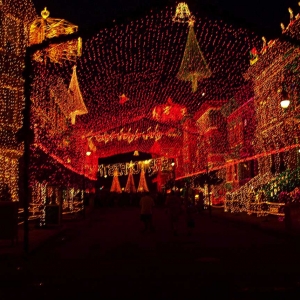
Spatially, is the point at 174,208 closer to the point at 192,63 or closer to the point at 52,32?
the point at 192,63

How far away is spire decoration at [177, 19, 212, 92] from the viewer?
67.5 feet

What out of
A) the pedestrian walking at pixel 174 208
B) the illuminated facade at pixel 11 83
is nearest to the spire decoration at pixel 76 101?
the illuminated facade at pixel 11 83

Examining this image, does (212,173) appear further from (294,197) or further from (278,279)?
(278,279)

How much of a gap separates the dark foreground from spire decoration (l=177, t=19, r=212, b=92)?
26.8 feet

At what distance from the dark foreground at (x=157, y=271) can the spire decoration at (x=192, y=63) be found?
321 inches

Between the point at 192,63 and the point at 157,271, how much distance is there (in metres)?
14.2

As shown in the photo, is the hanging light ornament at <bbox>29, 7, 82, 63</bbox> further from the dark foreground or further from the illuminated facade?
the dark foreground

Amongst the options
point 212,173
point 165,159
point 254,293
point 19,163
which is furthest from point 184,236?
point 165,159

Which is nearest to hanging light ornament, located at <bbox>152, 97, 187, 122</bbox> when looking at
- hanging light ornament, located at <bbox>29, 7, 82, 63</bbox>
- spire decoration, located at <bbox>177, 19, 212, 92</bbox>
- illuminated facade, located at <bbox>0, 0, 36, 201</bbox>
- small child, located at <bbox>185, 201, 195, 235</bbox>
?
hanging light ornament, located at <bbox>29, 7, 82, 63</bbox>

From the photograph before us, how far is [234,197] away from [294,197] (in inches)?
360

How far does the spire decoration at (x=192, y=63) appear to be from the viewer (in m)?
20.6

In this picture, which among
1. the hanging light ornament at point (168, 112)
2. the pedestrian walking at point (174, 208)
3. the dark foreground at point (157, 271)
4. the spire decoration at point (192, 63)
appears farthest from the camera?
the hanging light ornament at point (168, 112)

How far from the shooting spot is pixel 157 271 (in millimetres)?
10062

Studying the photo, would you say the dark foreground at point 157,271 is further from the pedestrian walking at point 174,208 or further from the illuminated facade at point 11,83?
the illuminated facade at point 11,83
